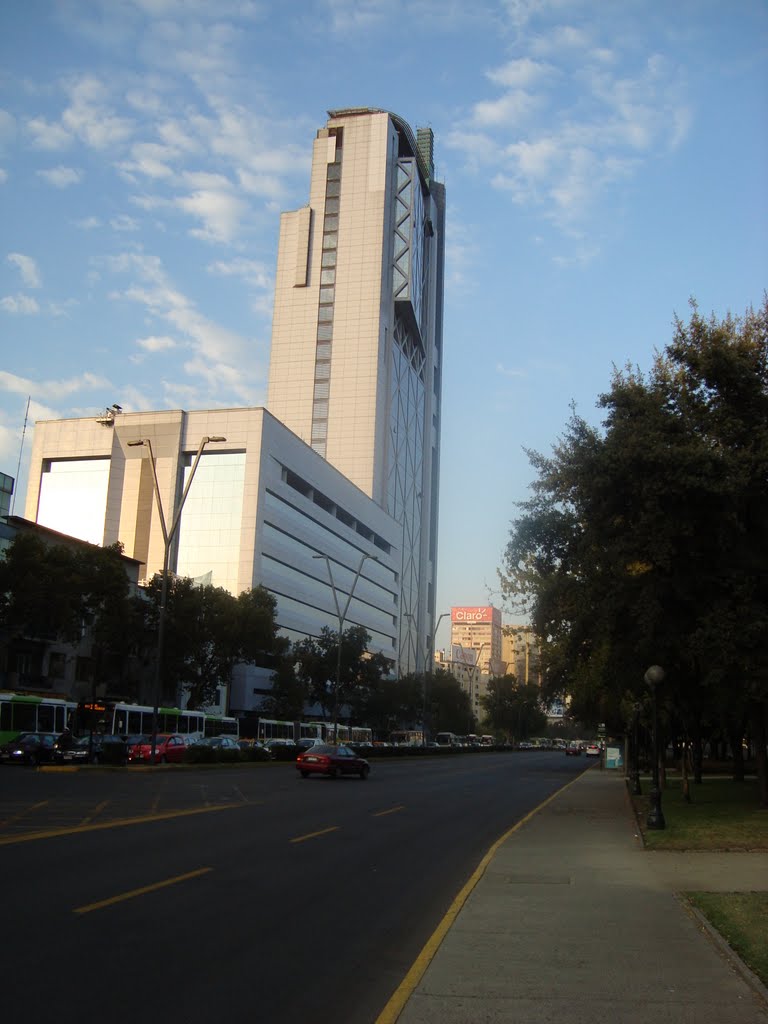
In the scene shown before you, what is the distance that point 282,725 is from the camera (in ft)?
241

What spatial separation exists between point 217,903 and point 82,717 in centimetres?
4012

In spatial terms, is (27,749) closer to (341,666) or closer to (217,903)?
(217,903)

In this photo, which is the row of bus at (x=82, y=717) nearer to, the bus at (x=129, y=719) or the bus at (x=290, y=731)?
the bus at (x=129, y=719)

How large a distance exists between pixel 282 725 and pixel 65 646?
1909 centimetres

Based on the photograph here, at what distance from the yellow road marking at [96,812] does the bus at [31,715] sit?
71.9ft

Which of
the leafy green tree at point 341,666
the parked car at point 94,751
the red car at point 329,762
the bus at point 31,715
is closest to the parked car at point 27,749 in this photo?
the parked car at point 94,751

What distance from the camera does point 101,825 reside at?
15977 millimetres

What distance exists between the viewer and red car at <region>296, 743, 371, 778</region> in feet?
117

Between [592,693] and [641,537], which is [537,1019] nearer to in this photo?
[641,537]

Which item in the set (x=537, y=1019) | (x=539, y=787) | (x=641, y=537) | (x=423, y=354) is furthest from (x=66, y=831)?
(x=423, y=354)

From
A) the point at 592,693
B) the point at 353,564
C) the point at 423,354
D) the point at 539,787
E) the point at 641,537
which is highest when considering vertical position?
the point at 423,354

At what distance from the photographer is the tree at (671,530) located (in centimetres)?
2081

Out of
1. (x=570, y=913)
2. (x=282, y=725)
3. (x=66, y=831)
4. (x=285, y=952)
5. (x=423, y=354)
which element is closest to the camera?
(x=285, y=952)

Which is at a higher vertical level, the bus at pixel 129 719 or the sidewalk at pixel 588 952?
the bus at pixel 129 719
